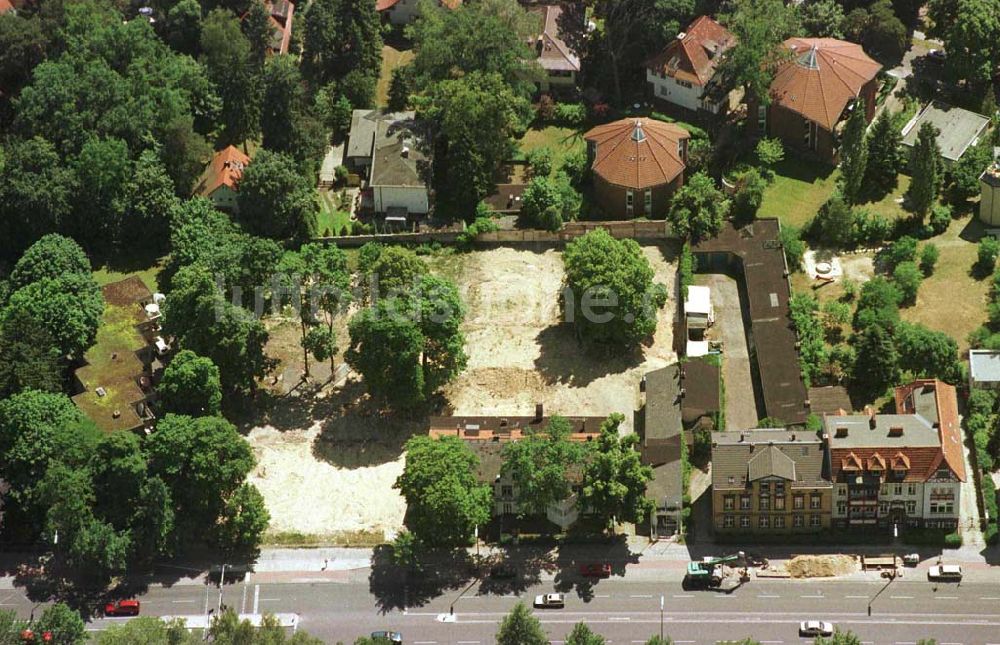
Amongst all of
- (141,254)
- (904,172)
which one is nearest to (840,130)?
(904,172)

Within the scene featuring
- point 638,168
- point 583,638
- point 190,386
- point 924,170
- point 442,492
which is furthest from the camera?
point 638,168

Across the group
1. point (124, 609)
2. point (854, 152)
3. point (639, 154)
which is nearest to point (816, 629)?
point (854, 152)

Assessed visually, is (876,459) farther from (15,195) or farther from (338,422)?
(15,195)

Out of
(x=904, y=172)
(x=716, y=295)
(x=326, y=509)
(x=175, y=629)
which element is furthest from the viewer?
(x=904, y=172)

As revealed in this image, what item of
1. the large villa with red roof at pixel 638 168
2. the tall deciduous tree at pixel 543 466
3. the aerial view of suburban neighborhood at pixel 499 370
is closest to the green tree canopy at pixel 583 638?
the aerial view of suburban neighborhood at pixel 499 370

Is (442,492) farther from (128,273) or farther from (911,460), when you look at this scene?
(128,273)
